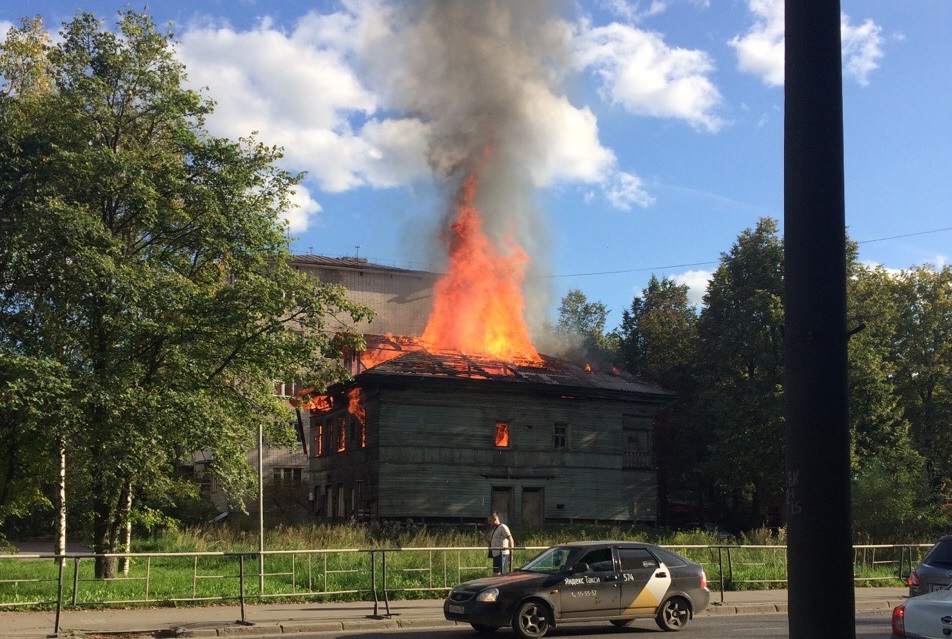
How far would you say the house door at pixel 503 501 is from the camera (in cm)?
4278

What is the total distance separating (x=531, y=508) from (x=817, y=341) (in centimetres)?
4175

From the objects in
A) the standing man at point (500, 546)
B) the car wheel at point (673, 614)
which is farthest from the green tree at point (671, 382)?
the car wheel at point (673, 614)

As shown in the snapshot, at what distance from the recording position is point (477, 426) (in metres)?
43.0

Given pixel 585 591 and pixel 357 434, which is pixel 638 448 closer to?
pixel 357 434

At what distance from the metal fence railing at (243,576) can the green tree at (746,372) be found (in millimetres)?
27506

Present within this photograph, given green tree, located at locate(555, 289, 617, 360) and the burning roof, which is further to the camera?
green tree, located at locate(555, 289, 617, 360)

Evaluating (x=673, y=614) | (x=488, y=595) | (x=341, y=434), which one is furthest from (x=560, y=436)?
(x=488, y=595)

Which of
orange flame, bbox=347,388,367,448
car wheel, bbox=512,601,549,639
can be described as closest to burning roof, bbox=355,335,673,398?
orange flame, bbox=347,388,367,448

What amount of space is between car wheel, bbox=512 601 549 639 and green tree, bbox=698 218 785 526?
33593 millimetres

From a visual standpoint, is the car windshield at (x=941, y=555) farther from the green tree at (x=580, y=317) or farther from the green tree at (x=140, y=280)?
the green tree at (x=580, y=317)

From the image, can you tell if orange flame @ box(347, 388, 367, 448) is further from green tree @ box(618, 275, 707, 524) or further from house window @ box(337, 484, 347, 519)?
green tree @ box(618, 275, 707, 524)

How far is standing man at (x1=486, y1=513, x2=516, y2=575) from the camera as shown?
19.6 metres

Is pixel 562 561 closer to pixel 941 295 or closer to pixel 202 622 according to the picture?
pixel 202 622

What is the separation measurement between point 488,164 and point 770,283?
1864 centimetres
